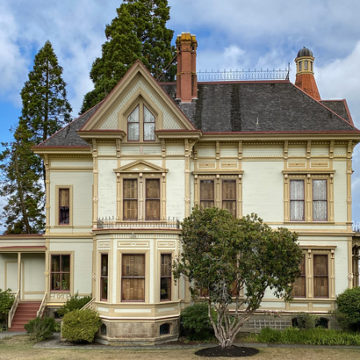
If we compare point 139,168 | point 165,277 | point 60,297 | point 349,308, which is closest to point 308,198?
point 349,308

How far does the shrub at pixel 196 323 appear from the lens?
25703 millimetres

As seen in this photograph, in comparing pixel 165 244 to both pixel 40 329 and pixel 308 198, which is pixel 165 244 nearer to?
pixel 40 329

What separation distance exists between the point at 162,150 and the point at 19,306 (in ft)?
37.6

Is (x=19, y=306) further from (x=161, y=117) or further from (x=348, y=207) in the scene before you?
(x=348, y=207)

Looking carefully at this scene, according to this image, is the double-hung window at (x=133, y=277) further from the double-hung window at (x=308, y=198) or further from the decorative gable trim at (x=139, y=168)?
the double-hung window at (x=308, y=198)

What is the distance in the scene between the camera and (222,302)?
23062 millimetres

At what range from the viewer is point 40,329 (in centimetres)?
2689

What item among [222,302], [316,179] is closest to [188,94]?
[316,179]

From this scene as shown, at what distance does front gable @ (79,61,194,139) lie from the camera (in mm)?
27859

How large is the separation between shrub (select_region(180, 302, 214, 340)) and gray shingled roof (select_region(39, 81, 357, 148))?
8.80 m

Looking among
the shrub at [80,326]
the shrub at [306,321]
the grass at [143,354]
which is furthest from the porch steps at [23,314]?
the shrub at [306,321]

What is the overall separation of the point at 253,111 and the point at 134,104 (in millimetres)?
6468

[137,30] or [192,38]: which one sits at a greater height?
[137,30]

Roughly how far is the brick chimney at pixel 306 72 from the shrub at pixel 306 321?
49.8 ft
